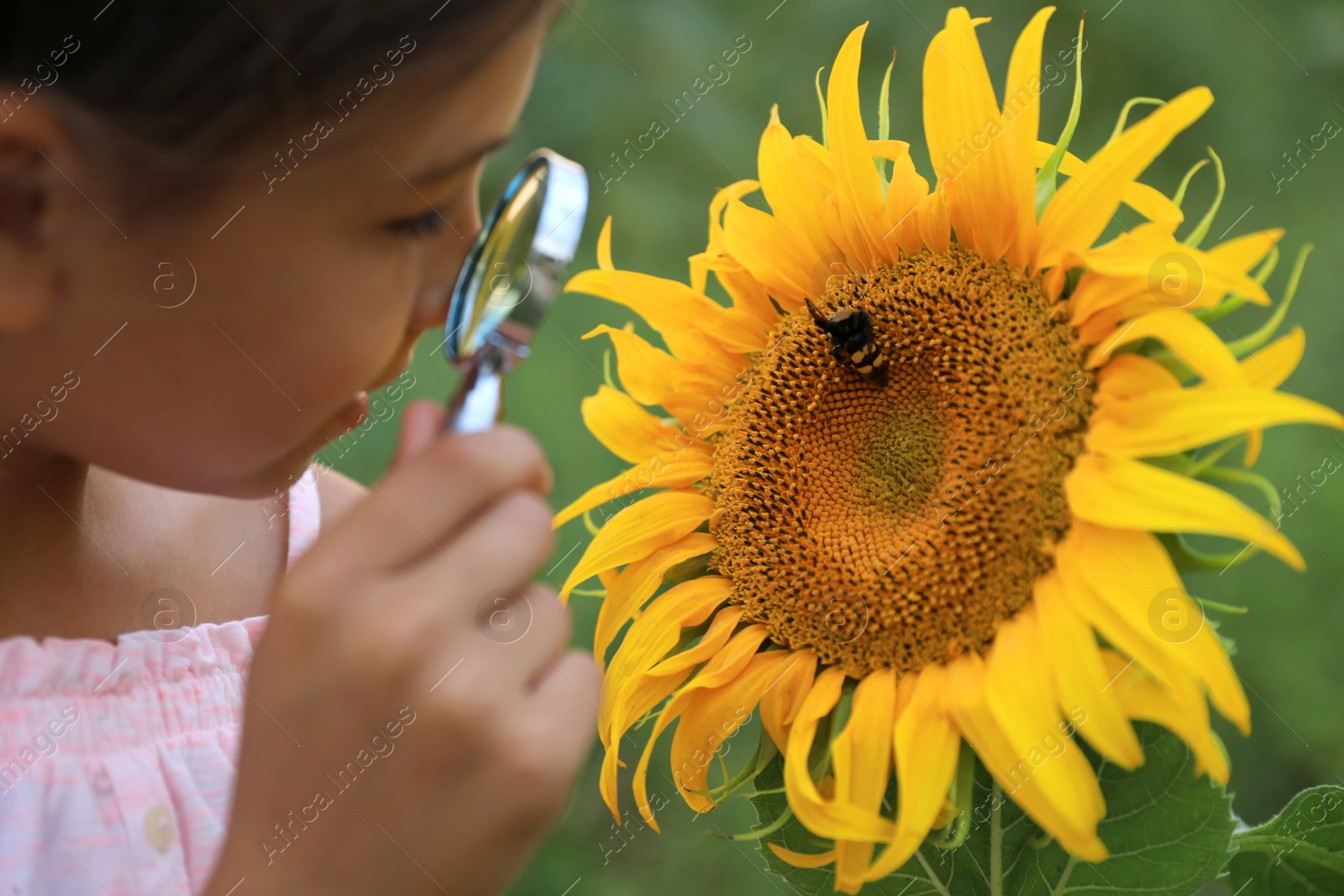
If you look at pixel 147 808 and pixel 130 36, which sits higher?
pixel 130 36

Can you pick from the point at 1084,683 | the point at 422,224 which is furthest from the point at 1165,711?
the point at 422,224

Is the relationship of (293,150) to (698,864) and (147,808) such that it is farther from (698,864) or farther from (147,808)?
(698,864)

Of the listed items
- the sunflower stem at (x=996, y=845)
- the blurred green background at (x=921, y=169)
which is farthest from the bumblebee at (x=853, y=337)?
the blurred green background at (x=921, y=169)

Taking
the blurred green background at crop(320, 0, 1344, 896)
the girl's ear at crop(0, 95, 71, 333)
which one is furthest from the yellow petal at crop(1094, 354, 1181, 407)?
the blurred green background at crop(320, 0, 1344, 896)

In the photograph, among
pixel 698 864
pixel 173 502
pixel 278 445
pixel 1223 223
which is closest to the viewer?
pixel 278 445

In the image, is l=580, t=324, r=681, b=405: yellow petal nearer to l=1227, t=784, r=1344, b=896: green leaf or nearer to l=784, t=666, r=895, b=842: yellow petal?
l=784, t=666, r=895, b=842: yellow petal

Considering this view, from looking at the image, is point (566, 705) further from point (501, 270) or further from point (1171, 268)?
point (1171, 268)

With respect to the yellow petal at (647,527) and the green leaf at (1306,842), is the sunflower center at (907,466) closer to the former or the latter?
the yellow petal at (647,527)

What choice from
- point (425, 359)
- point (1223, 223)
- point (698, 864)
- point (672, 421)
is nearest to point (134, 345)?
point (672, 421)
